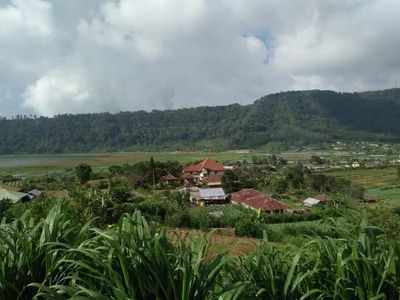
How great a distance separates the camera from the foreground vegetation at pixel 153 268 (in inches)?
54.4

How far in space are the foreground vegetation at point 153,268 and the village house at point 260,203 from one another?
20.5 metres

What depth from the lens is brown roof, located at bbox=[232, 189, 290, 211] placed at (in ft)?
73.8

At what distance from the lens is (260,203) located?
23203 mm

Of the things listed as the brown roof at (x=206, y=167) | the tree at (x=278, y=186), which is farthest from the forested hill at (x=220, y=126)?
the tree at (x=278, y=186)

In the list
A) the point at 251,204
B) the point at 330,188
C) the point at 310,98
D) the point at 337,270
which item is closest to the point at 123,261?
the point at 337,270

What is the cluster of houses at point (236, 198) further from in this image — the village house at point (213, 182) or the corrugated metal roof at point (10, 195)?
the corrugated metal roof at point (10, 195)

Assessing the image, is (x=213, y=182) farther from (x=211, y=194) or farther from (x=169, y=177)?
(x=211, y=194)

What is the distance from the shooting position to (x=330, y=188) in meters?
33.3

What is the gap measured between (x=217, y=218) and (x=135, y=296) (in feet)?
48.7

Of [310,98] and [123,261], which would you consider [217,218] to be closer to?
[123,261]

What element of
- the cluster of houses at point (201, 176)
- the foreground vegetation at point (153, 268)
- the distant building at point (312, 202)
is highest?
the foreground vegetation at point (153, 268)

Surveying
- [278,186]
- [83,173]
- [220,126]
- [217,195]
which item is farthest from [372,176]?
[220,126]

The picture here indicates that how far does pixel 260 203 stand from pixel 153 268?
2264cm

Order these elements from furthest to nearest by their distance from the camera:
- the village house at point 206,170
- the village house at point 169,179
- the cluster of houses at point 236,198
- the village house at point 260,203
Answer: the village house at point 206,170 < the village house at point 169,179 < the cluster of houses at point 236,198 < the village house at point 260,203
